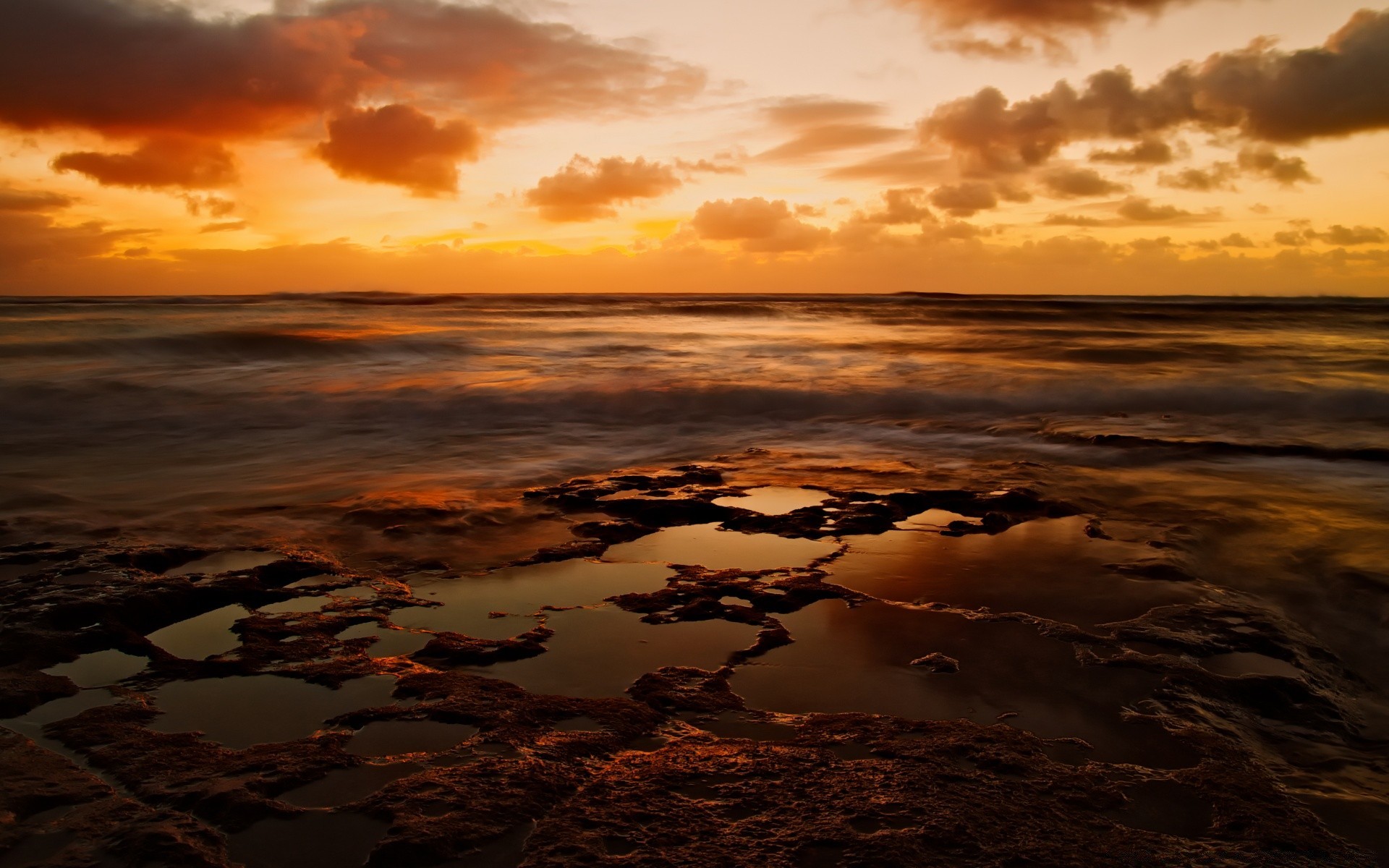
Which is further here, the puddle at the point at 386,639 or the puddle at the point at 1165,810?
the puddle at the point at 386,639

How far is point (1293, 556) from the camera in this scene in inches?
159

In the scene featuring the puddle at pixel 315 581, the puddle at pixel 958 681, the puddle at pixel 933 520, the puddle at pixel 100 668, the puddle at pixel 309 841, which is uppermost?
the puddle at pixel 933 520

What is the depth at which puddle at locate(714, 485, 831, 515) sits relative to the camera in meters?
4.98

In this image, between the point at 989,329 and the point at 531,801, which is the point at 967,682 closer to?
the point at 531,801

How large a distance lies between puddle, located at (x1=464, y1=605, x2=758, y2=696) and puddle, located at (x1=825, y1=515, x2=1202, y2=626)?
86 cm

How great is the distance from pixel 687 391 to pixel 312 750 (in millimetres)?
8340

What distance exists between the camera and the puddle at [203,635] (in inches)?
115

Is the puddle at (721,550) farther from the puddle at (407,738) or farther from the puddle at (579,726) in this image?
the puddle at (407,738)

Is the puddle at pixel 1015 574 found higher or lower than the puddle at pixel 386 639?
higher

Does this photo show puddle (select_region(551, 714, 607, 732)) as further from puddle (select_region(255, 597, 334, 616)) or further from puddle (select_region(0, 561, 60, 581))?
puddle (select_region(0, 561, 60, 581))

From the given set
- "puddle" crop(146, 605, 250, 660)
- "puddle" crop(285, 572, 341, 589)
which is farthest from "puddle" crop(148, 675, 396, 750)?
"puddle" crop(285, 572, 341, 589)

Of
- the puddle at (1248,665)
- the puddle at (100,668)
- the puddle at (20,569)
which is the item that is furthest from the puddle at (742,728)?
the puddle at (20,569)

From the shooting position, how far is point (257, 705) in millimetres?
2527

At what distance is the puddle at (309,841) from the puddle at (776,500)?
3.19 metres
